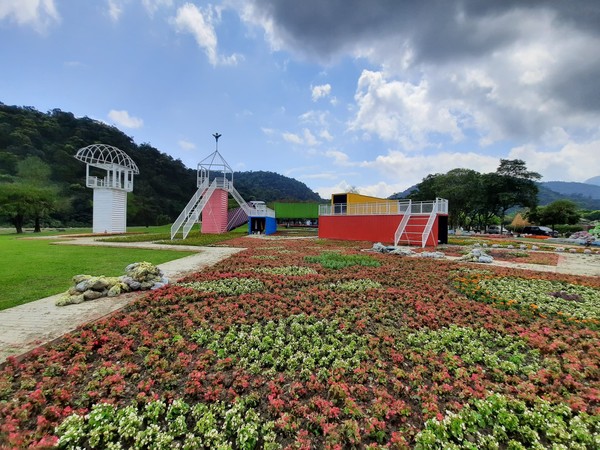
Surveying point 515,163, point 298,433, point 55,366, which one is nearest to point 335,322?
point 298,433

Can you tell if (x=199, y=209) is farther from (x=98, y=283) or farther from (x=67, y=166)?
(x=67, y=166)

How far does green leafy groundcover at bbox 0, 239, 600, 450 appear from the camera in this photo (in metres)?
2.55

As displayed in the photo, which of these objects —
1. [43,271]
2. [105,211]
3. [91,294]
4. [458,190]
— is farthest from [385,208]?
[458,190]

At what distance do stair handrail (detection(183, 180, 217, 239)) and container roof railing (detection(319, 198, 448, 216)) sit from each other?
10900 millimetres

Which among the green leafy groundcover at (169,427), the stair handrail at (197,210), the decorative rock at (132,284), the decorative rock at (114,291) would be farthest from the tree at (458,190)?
the green leafy groundcover at (169,427)

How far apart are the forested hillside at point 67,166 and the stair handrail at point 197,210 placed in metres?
19.2

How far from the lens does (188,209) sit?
80.8 feet

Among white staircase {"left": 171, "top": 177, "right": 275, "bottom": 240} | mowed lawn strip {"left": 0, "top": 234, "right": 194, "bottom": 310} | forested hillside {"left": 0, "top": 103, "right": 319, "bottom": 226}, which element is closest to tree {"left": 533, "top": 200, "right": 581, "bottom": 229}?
white staircase {"left": 171, "top": 177, "right": 275, "bottom": 240}

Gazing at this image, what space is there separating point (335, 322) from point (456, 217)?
50852mm

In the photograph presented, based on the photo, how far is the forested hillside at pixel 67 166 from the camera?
4425 cm

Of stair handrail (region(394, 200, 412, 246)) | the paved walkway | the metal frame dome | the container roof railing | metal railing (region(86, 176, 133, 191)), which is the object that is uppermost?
the metal frame dome

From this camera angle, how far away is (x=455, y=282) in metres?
8.12

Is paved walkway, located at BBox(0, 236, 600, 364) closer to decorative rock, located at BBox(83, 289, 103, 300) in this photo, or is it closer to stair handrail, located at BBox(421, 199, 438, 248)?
decorative rock, located at BBox(83, 289, 103, 300)

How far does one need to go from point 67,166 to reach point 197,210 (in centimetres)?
4294
